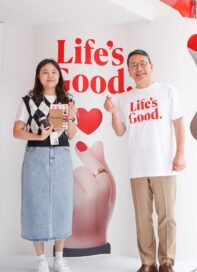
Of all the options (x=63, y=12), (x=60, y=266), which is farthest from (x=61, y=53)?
(x=60, y=266)

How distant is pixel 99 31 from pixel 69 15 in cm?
29

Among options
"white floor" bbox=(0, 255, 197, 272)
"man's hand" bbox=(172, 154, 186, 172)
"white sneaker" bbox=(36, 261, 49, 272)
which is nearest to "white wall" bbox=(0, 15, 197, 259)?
"white floor" bbox=(0, 255, 197, 272)

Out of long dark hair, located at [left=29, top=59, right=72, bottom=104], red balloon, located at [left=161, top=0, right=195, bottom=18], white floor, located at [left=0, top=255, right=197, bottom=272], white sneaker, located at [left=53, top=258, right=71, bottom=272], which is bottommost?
white floor, located at [left=0, top=255, right=197, bottom=272]

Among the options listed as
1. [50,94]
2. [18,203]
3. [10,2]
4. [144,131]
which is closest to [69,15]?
[10,2]

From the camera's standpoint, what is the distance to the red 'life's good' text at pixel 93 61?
297 cm

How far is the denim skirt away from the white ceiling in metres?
1.05

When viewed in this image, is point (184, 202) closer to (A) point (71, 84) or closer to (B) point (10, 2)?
(A) point (71, 84)

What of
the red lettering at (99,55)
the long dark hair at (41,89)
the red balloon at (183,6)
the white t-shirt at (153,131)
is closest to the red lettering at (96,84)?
the red lettering at (99,55)

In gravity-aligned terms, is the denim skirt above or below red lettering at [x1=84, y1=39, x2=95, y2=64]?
below

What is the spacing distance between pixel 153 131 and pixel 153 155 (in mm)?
164

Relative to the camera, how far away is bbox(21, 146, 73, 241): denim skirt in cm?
249

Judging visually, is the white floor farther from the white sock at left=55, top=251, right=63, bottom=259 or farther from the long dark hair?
the long dark hair

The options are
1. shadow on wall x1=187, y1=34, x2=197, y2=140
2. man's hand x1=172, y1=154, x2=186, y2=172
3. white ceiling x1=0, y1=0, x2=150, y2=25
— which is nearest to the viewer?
man's hand x1=172, y1=154, x2=186, y2=172

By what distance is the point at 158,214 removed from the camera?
2.53 meters
